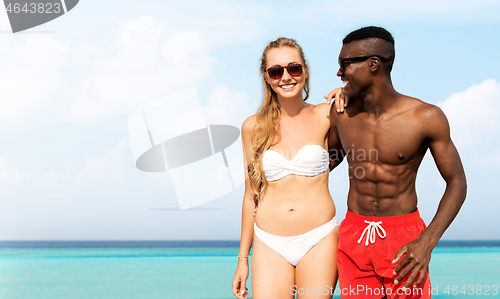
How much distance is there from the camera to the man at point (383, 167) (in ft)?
10.8

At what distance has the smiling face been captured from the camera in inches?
163

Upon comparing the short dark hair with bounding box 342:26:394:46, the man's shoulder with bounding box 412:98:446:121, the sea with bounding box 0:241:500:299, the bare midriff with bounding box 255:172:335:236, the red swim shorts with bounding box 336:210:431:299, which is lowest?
the sea with bounding box 0:241:500:299

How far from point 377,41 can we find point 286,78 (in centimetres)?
95

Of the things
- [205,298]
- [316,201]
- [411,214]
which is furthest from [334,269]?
[205,298]

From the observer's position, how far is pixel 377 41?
3.42 metres

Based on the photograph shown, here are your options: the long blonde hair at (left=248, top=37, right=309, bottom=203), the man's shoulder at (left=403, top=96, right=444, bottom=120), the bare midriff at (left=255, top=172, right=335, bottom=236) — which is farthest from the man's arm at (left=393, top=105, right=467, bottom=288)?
the long blonde hair at (left=248, top=37, right=309, bottom=203)

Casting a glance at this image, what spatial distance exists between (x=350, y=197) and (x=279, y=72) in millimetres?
1265

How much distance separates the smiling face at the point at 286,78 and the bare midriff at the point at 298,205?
0.75 m

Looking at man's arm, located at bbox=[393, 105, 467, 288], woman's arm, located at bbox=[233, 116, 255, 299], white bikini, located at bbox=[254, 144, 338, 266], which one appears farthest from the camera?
woman's arm, located at bbox=[233, 116, 255, 299]

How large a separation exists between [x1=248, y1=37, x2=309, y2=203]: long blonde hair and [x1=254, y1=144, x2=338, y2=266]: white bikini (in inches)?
5.7

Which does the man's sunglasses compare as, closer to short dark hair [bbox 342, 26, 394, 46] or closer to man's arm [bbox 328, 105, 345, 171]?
A: short dark hair [bbox 342, 26, 394, 46]

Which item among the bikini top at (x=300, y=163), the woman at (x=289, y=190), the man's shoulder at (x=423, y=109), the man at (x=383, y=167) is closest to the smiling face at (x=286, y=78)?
the woman at (x=289, y=190)

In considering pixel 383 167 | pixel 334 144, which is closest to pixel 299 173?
pixel 334 144

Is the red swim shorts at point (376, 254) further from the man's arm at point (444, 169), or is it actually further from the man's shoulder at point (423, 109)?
the man's shoulder at point (423, 109)
